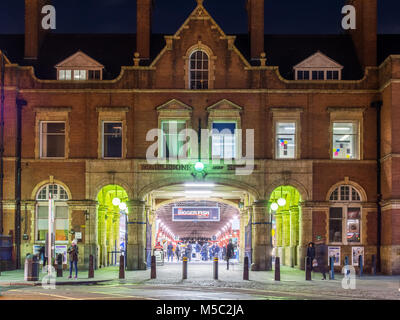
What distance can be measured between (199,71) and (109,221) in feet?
37.2

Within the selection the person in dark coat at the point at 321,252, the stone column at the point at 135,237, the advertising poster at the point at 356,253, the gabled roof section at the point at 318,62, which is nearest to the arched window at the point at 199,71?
the gabled roof section at the point at 318,62

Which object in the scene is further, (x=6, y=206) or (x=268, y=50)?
(x=268, y=50)

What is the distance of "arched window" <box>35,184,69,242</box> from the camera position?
38656 millimetres

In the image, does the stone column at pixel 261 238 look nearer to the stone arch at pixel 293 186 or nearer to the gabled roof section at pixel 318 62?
the stone arch at pixel 293 186

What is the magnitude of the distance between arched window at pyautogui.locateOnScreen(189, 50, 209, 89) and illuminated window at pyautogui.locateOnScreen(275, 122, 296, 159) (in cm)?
480

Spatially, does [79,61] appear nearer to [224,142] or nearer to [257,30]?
[224,142]

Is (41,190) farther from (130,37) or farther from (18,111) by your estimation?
(130,37)

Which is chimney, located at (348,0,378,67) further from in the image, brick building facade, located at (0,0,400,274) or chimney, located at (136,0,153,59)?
chimney, located at (136,0,153,59)

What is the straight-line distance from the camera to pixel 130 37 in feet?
145

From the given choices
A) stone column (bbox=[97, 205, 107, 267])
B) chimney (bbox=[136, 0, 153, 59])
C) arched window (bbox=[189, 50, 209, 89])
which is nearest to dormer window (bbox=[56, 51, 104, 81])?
chimney (bbox=[136, 0, 153, 59])
